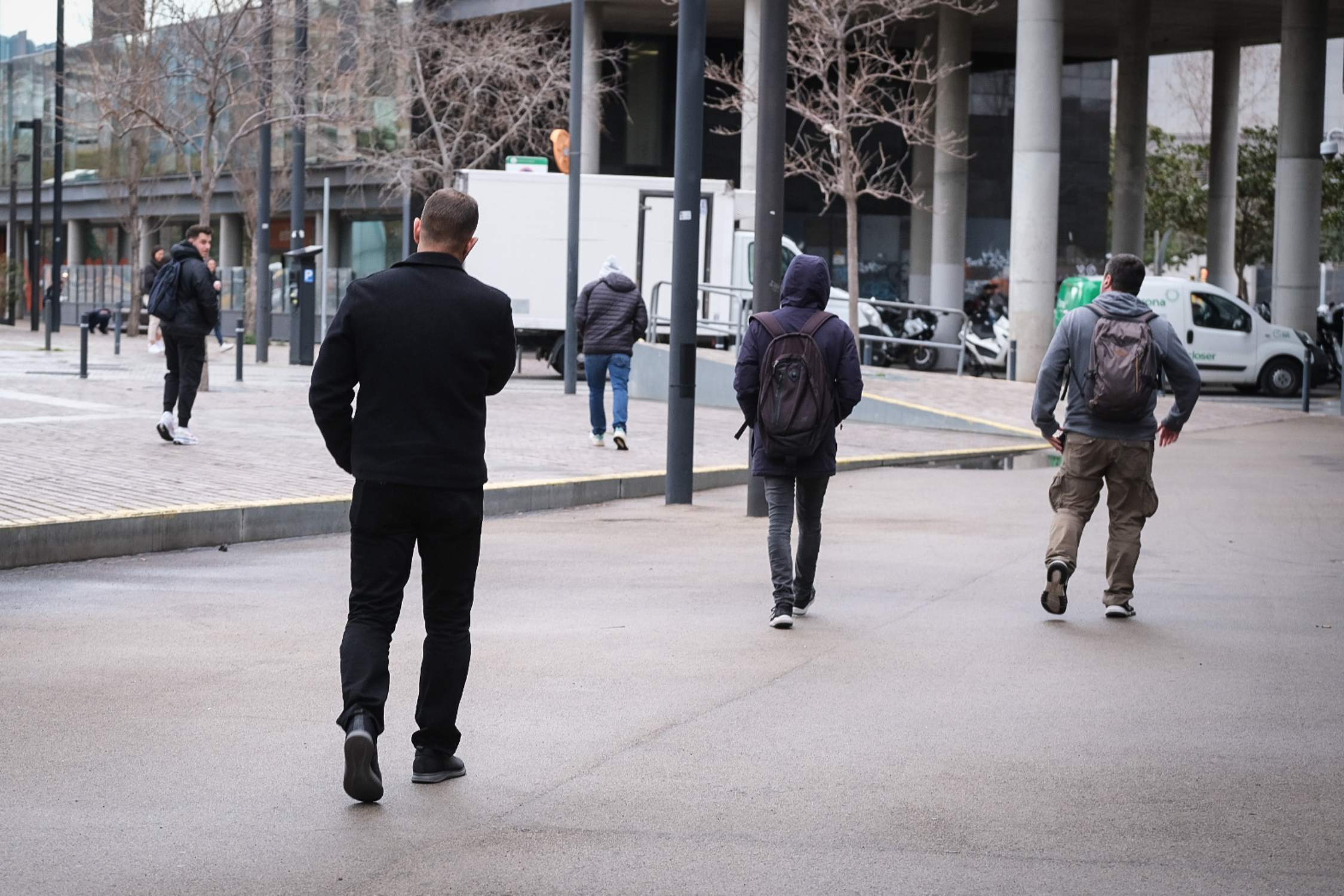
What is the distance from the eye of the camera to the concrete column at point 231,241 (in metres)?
57.2

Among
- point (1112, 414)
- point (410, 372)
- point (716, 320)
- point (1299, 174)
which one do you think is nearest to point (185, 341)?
point (1112, 414)

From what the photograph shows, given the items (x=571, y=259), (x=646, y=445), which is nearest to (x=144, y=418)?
(x=646, y=445)

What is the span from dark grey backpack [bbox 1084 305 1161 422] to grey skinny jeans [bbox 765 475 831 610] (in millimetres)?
1334

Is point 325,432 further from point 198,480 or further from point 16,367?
point 16,367

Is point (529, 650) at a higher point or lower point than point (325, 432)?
lower

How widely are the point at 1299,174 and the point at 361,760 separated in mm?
35230

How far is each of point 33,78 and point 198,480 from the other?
58.9 metres

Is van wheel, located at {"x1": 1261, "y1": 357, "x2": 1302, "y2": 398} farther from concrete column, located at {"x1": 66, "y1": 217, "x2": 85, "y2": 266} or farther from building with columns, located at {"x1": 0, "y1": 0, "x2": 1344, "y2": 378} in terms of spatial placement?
concrete column, located at {"x1": 66, "y1": 217, "x2": 85, "y2": 266}

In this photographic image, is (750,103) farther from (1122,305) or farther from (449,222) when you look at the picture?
(449,222)

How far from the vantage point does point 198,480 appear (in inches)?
485

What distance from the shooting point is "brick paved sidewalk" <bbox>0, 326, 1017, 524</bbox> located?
1173 centimetres

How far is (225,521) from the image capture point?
430 inches

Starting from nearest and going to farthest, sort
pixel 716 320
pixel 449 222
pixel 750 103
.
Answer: pixel 449 222
pixel 716 320
pixel 750 103

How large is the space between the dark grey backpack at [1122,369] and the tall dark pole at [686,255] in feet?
17.3
